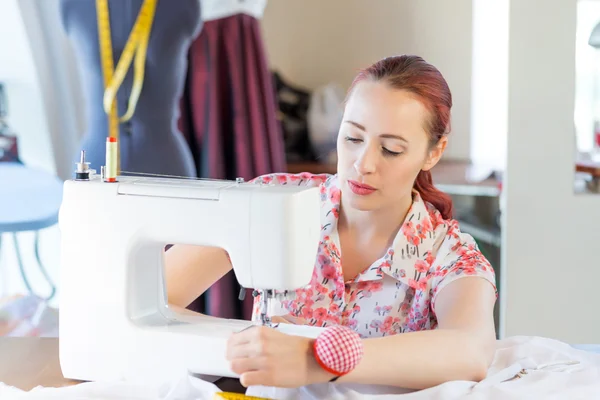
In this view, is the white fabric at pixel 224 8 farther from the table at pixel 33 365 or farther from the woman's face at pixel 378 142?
the table at pixel 33 365

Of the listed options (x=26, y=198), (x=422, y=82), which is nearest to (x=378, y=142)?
(x=422, y=82)

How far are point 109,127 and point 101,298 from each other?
4.35 ft

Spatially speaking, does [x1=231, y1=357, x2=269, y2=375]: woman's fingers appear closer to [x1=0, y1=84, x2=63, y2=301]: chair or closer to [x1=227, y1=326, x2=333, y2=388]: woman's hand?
[x1=227, y1=326, x2=333, y2=388]: woman's hand

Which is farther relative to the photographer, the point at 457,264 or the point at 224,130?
the point at 224,130

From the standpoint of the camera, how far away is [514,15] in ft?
8.00

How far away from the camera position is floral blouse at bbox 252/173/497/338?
4.87 ft

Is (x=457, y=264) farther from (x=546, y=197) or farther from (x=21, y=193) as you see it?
(x=21, y=193)

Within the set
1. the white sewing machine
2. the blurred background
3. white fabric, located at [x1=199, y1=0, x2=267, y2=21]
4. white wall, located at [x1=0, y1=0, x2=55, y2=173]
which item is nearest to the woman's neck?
the white sewing machine

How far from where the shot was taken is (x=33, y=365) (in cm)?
135

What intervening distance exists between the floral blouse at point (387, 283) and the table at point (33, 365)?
1.09 feet

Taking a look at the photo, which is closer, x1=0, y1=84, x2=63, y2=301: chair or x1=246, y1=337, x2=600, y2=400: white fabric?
x1=246, y1=337, x2=600, y2=400: white fabric

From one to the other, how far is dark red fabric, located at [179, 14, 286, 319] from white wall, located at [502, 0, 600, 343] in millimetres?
839

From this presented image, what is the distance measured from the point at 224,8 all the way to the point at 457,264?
5.07 ft

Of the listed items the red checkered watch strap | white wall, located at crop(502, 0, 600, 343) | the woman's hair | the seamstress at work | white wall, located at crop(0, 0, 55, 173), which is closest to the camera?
the red checkered watch strap
